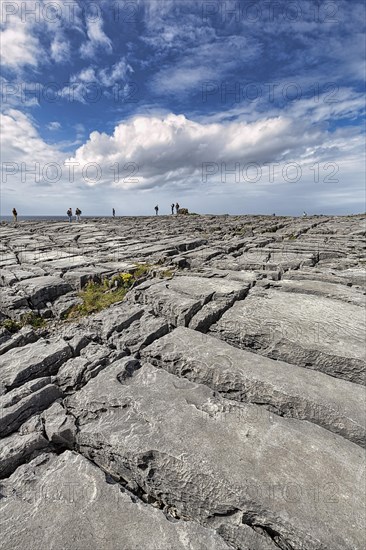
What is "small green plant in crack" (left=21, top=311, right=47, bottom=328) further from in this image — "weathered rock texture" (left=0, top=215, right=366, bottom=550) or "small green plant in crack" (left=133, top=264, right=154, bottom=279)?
"small green plant in crack" (left=133, top=264, right=154, bottom=279)

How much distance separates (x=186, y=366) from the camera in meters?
4.88

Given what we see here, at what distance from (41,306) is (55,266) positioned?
345cm

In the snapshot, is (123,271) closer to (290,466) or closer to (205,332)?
(205,332)

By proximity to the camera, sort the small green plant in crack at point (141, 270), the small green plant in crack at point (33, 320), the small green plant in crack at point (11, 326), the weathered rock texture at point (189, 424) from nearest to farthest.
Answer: the weathered rock texture at point (189, 424), the small green plant in crack at point (11, 326), the small green plant in crack at point (33, 320), the small green plant in crack at point (141, 270)

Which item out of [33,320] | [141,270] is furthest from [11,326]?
[141,270]

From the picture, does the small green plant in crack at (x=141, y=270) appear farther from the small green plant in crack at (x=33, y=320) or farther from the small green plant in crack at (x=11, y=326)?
the small green plant in crack at (x=11, y=326)

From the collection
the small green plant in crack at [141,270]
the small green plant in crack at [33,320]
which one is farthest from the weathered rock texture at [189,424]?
the small green plant in crack at [141,270]

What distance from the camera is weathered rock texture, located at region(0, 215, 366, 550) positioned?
2.83m

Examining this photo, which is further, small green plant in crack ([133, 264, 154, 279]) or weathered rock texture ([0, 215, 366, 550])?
small green plant in crack ([133, 264, 154, 279])

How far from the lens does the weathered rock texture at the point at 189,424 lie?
112 inches

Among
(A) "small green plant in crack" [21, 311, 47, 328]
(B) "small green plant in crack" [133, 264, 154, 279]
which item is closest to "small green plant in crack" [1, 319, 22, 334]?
(A) "small green plant in crack" [21, 311, 47, 328]

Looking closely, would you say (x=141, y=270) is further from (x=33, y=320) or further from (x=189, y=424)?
(x=189, y=424)

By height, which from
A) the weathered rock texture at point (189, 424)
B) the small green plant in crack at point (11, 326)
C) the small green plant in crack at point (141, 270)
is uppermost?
the small green plant in crack at point (141, 270)

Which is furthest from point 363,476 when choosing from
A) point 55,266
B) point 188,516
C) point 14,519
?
point 55,266
